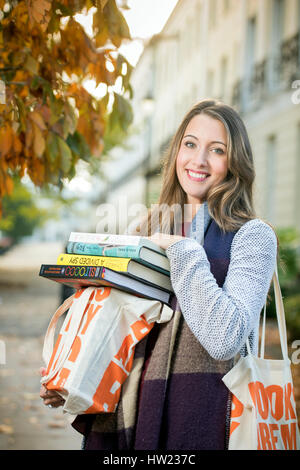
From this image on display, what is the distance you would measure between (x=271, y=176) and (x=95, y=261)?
17774mm

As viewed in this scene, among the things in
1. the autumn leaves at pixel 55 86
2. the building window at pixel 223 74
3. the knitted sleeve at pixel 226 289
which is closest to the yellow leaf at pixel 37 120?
the autumn leaves at pixel 55 86

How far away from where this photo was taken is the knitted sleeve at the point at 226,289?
2090 mm

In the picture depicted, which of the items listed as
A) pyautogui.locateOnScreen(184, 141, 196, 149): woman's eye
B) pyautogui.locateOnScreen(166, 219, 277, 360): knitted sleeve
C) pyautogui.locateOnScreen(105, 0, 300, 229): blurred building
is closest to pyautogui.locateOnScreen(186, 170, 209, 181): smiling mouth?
pyautogui.locateOnScreen(184, 141, 196, 149): woman's eye

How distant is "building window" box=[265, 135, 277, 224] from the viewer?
1915 cm

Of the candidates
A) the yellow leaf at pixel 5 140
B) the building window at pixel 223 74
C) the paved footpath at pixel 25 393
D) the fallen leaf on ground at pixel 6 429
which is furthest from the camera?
the building window at pixel 223 74

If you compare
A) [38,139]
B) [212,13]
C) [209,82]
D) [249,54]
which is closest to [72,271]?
[38,139]

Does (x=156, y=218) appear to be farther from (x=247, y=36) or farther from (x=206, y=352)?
(x=247, y=36)

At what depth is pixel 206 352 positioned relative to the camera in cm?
224

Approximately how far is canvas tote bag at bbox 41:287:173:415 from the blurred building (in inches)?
280

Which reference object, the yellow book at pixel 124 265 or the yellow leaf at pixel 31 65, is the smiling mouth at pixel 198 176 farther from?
the yellow leaf at pixel 31 65

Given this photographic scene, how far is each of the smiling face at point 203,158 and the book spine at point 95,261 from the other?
0.58 meters

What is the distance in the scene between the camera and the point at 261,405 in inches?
86.3

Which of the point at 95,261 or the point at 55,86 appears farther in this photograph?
the point at 55,86

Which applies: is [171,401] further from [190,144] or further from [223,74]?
[223,74]
